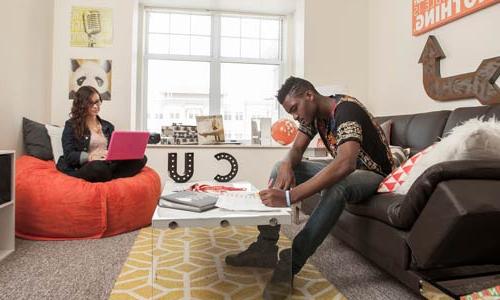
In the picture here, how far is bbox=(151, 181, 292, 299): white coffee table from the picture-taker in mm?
1068

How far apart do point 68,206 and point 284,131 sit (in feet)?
6.77

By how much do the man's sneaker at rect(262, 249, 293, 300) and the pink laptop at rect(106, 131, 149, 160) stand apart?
4.57ft

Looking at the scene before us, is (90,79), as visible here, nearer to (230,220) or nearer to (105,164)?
(105,164)

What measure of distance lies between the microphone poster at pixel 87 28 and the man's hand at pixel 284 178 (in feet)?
7.78

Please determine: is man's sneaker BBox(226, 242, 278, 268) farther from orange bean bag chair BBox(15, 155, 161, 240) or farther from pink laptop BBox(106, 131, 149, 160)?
pink laptop BBox(106, 131, 149, 160)

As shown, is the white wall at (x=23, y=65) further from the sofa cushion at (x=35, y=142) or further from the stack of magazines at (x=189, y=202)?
the stack of magazines at (x=189, y=202)

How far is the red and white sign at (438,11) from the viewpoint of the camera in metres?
2.09

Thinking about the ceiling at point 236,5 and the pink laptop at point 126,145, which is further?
the ceiling at point 236,5

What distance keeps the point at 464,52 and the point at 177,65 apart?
8.97ft

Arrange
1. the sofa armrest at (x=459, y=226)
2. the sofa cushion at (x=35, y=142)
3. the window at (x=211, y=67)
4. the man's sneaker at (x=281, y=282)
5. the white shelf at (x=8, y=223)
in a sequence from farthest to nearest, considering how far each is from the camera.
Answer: the window at (x=211, y=67) < the sofa cushion at (x=35, y=142) < the white shelf at (x=8, y=223) < the man's sneaker at (x=281, y=282) < the sofa armrest at (x=459, y=226)

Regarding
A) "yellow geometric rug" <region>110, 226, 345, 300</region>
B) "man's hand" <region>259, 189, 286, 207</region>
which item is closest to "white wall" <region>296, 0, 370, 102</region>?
"yellow geometric rug" <region>110, 226, 345, 300</region>

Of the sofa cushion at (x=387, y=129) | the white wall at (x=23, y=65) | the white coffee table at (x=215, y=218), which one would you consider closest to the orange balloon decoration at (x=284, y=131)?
the sofa cushion at (x=387, y=129)

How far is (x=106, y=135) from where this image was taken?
2566 mm

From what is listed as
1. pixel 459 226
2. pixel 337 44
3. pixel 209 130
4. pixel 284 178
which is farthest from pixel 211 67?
pixel 459 226
